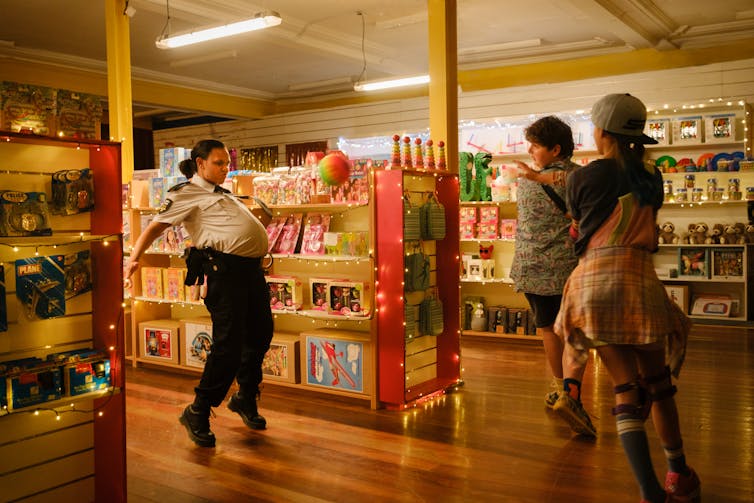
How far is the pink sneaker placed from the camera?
277 cm

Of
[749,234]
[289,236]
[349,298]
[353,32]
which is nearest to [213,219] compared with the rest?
[349,298]

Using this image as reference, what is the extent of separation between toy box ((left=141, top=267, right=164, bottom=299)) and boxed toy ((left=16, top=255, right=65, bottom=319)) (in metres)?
3.29

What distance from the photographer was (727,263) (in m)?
8.19

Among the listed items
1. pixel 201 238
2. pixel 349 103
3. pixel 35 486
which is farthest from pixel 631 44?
pixel 35 486

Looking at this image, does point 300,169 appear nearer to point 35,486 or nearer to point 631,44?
point 35,486

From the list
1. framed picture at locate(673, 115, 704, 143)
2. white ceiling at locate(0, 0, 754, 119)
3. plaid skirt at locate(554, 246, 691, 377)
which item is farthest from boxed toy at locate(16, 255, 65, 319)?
framed picture at locate(673, 115, 704, 143)

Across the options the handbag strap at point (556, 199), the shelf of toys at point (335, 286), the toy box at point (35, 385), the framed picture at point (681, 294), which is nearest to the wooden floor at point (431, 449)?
the shelf of toys at point (335, 286)

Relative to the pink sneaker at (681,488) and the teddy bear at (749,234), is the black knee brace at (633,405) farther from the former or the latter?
the teddy bear at (749,234)

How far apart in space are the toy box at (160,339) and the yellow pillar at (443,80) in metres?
2.67

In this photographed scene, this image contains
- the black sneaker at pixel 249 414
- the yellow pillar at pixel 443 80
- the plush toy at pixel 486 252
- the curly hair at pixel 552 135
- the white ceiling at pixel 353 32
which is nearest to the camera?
the curly hair at pixel 552 135

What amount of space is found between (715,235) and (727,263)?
34 centimetres

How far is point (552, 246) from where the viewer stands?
4.14 meters

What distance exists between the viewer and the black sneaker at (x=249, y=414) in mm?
4285

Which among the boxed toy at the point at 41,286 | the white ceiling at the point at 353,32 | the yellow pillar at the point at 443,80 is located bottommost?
the boxed toy at the point at 41,286
